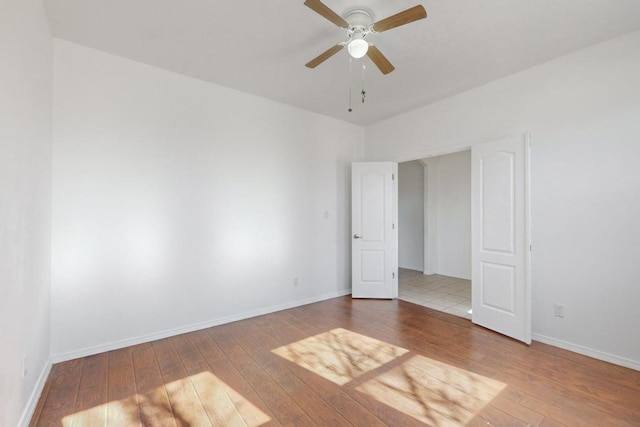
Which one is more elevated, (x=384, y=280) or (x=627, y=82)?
(x=627, y=82)

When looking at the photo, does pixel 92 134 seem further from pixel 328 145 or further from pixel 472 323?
pixel 472 323

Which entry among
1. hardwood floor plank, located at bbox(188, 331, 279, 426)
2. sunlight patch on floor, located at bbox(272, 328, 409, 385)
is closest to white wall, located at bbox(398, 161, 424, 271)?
sunlight patch on floor, located at bbox(272, 328, 409, 385)

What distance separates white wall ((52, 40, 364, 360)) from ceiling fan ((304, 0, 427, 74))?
166 centimetres

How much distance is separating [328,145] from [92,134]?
2.99m

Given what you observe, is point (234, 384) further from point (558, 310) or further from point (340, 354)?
point (558, 310)

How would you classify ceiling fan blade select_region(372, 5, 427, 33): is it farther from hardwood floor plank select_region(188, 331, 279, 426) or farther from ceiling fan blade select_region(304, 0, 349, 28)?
hardwood floor plank select_region(188, 331, 279, 426)

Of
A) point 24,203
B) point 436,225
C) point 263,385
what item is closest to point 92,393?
point 263,385

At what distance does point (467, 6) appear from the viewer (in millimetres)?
2154

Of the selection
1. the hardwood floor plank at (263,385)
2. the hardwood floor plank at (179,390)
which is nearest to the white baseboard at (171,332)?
the hardwood floor plank at (179,390)

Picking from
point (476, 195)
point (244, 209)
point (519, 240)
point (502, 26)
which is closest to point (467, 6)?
point (502, 26)

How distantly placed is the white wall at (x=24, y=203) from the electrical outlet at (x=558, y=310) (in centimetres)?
423

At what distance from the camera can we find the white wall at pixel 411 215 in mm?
6734

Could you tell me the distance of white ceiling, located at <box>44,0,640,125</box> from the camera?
217 cm

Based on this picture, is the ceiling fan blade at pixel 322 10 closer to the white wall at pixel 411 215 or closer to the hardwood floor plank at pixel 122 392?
the hardwood floor plank at pixel 122 392
